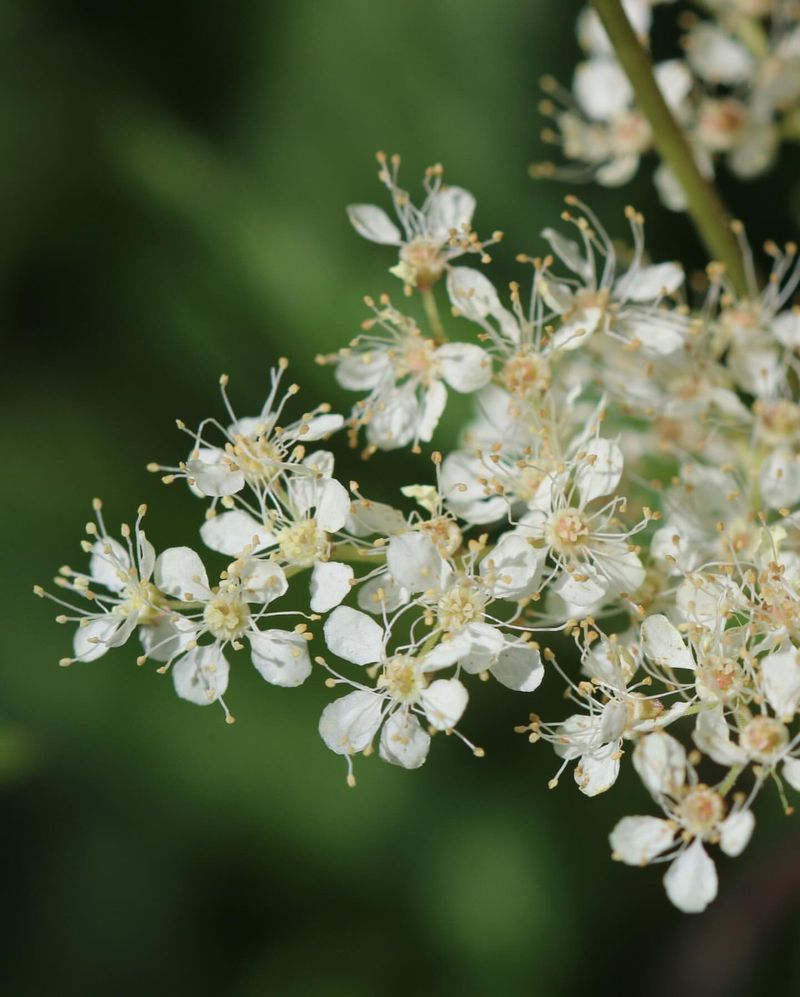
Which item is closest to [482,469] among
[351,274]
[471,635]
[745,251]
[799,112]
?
[471,635]

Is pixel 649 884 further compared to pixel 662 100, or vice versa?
pixel 649 884

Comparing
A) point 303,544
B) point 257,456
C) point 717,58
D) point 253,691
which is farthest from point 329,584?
point 717,58

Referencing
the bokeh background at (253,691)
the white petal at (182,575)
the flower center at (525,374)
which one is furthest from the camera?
the bokeh background at (253,691)

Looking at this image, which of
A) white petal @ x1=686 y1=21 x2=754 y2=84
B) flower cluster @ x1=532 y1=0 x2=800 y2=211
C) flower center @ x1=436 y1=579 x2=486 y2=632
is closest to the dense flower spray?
flower center @ x1=436 y1=579 x2=486 y2=632

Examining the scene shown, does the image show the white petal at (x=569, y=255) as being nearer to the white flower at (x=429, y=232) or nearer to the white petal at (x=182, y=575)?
the white flower at (x=429, y=232)

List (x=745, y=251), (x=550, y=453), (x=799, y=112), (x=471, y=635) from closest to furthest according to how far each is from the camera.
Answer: (x=471, y=635), (x=550, y=453), (x=745, y=251), (x=799, y=112)

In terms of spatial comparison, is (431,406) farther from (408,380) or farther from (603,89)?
(603,89)

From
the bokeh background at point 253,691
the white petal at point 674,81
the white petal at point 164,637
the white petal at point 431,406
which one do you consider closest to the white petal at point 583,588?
the white petal at point 431,406

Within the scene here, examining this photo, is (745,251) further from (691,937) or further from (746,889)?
(691,937)
